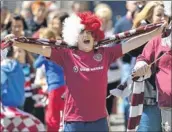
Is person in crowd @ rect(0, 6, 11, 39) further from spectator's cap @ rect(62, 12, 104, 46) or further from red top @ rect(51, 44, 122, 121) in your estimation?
red top @ rect(51, 44, 122, 121)

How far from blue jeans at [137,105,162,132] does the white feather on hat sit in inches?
36.9

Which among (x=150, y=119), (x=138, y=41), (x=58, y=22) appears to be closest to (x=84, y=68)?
(x=138, y=41)

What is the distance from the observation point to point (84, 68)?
5.89m

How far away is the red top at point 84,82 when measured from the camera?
589cm

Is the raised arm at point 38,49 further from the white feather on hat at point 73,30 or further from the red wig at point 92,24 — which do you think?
the red wig at point 92,24

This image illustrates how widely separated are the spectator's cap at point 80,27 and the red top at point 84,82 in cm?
13

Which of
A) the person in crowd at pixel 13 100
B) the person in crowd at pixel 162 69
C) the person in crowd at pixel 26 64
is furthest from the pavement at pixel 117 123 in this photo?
the person in crowd at pixel 162 69

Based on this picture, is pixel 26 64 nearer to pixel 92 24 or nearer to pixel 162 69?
pixel 92 24

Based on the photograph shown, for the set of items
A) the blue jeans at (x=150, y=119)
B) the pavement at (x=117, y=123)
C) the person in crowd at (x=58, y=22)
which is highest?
the person in crowd at (x=58, y=22)

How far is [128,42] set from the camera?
6.19 meters

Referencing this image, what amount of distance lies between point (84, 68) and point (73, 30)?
376mm

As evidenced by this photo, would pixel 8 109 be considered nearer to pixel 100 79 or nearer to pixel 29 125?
pixel 29 125

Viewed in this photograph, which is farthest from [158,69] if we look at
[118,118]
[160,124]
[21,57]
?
[118,118]

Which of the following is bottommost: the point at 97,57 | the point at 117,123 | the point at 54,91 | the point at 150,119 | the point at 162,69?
the point at 117,123
